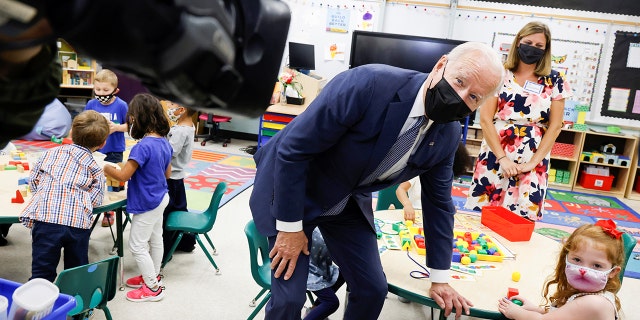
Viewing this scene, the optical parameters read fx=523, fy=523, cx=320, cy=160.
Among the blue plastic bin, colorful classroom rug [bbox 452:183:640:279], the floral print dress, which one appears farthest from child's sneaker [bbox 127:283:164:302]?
colorful classroom rug [bbox 452:183:640:279]

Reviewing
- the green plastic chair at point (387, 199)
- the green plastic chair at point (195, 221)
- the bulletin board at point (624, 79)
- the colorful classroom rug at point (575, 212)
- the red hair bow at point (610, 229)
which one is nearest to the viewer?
the red hair bow at point (610, 229)

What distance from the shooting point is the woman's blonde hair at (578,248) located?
6.64 ft

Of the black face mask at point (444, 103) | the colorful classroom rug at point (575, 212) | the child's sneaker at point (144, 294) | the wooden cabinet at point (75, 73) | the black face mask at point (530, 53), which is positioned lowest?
the colorful classroom rug at point (575, 212)

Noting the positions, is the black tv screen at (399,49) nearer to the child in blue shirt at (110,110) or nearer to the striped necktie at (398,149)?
the child in blue shirt at (110,110)

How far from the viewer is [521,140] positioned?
316cm

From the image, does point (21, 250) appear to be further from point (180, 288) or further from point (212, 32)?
point (212, 32)

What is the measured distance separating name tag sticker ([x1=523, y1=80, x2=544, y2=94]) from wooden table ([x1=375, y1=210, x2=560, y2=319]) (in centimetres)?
97

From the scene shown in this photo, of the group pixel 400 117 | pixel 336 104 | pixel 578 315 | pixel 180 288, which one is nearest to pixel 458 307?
pixel 578 315

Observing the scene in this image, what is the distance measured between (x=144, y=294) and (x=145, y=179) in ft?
2.28

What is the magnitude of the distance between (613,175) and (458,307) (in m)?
6.59

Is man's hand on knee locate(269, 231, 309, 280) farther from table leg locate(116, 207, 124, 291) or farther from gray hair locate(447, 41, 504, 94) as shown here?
table leg locate(116, 207, 124, 291)

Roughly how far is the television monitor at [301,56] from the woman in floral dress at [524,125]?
14.8ft

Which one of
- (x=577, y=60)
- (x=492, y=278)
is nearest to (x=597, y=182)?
(x=577, y=60)

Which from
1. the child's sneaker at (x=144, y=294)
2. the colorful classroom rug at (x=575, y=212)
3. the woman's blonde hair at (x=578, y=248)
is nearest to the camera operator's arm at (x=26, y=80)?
the woman's blonde hair at (x=578, y=248)
